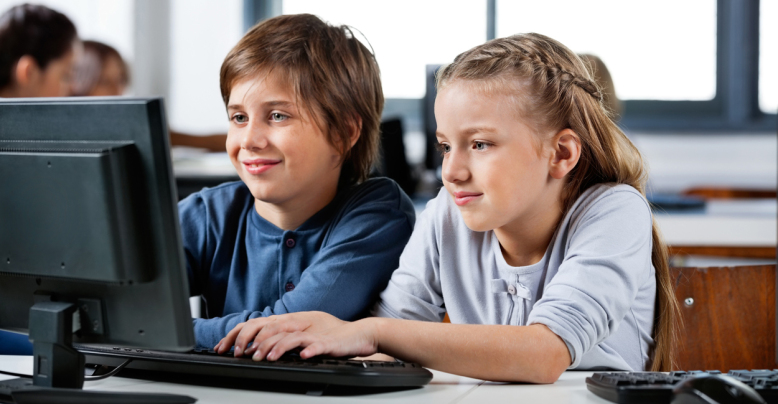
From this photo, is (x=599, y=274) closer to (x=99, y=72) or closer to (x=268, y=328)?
(x=268, y=328)

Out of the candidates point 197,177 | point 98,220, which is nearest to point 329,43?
point 98,220

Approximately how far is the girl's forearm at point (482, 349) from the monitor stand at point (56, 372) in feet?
0.83

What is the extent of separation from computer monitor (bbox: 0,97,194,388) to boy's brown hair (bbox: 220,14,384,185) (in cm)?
48

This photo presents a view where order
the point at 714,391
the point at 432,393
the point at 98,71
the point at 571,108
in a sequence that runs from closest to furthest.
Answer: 1. the point at 714,391
2. the point at 432,393
3. the point at 571,108
4. the point at 98,71

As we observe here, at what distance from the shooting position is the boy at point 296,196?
42.8 inches

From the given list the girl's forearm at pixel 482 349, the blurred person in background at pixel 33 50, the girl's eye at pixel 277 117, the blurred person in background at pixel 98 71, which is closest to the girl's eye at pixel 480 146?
the girl's forearm at pixel 482 349

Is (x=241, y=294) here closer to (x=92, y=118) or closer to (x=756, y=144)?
(x=92, y=118)

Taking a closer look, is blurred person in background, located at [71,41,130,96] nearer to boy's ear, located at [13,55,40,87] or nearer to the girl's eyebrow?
boy's ear, located at [13,55,40,87]

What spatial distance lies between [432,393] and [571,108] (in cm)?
45

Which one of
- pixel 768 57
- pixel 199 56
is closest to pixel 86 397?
pixel 199 56

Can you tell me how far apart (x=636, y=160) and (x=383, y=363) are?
0.53 meters

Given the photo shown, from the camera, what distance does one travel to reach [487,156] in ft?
2.99

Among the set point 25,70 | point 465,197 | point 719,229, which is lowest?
point 719,229

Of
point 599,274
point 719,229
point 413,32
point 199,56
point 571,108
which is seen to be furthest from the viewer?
point 199,56
